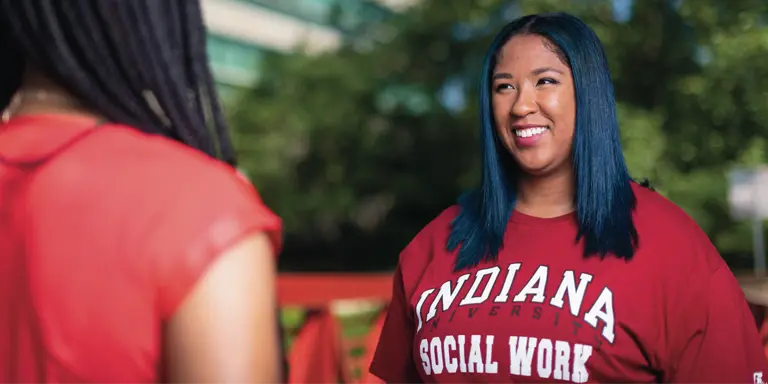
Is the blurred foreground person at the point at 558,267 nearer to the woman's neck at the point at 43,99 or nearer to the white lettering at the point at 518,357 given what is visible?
the white lettering at the point at 518,357

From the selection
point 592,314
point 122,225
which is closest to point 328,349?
point 592,314

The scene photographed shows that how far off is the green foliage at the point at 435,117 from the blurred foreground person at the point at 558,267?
10.0 metres

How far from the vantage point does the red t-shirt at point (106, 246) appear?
102 cm

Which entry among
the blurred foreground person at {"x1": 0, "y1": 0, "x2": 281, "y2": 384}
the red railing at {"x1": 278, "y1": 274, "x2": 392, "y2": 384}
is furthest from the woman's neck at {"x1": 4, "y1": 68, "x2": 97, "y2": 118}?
Answer: the red railing at {"x1": 278, "y1": 274, "x2": 392, "y2": 384}

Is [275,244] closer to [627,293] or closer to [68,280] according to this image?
[68,280]

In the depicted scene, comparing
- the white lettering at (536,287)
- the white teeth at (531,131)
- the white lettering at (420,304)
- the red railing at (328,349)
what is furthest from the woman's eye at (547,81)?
the red railing at (328,349)

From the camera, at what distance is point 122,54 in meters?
1.12

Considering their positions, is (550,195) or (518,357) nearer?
(518,357)

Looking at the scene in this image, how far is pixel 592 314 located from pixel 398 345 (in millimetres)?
605

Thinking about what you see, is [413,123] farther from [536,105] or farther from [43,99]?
[43,99]

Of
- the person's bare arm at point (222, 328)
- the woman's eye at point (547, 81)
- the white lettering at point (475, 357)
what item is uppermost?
the woman's eye at point (547, 81)

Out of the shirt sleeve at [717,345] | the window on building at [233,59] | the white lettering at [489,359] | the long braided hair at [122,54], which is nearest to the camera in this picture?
the long braided hair at [122,54]

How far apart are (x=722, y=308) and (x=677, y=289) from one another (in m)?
0.10

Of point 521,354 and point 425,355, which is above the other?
point 521,354
